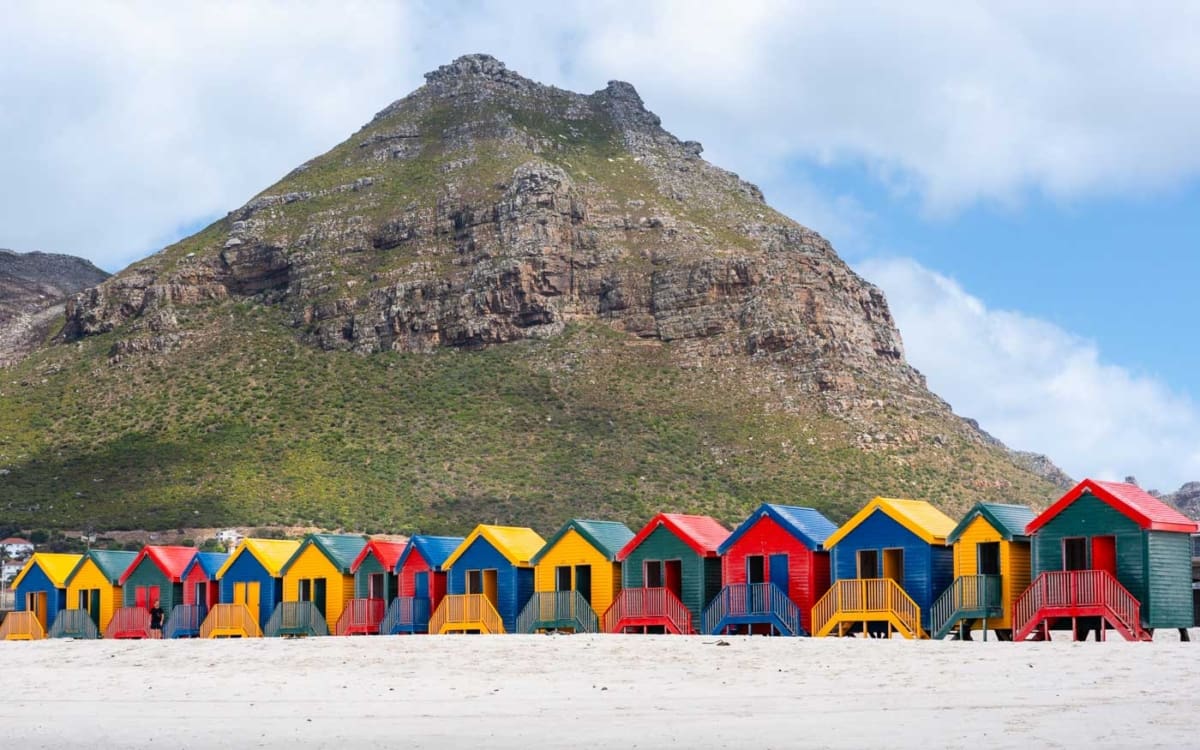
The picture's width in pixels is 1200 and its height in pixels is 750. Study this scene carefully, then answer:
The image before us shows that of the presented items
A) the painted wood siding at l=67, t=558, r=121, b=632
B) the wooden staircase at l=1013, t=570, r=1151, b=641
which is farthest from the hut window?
the painted wood siding at l=67, t=558, r=121, b=632

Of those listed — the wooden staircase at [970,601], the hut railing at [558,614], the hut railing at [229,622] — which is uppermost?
the wooden staircase at [970,601]

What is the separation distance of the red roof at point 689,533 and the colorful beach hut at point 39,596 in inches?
1012

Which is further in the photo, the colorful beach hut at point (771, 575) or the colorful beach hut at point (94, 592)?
the colorful beach hut at point (94, 592)

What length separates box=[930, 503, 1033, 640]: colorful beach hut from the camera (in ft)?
124

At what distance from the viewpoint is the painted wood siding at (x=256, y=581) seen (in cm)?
5359

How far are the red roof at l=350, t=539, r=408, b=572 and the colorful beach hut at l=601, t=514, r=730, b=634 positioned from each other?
8.89 meters

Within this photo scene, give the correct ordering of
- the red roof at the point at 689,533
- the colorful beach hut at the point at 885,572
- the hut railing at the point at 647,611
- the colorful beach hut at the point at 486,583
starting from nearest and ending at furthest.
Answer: the colorful beach hut at the point at 885,572, the hut railing at the point at 647,611, the red roof at the point at 689,533, the colorful beach hut at the point at 486,583

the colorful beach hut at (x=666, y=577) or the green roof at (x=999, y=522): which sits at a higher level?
the green roof at (x=999, y=522)

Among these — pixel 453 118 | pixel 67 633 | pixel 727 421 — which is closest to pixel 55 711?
pixel 67 633

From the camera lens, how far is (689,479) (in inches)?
3607

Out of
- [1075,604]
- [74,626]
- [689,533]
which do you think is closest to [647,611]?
[689,533]

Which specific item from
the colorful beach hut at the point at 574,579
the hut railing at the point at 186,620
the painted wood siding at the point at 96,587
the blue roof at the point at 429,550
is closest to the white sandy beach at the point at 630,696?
the colorful beach hut at the point at 574,579

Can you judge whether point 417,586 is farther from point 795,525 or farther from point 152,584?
point 795,525

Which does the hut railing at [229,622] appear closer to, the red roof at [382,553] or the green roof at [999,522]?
the red roof at [382,553]
